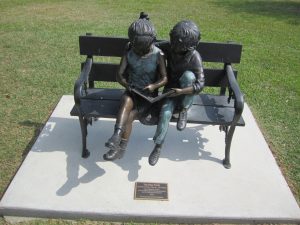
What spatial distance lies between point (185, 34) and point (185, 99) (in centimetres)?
65

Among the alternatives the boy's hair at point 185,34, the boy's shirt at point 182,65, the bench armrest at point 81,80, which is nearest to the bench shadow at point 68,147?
the bench armrest at point 81,80

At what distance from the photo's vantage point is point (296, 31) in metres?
10.8

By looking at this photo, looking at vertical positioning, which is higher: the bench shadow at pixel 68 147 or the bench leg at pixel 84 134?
the bench leg at pixel 84 134

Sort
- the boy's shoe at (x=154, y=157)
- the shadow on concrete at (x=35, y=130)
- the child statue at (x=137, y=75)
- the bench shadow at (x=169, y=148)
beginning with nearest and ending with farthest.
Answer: the child statue at (x=137, y=75), the boy's shoe at (x=154, y=157), the bench shadow at (x=169, y=148), the shadow on concrete at (x=35, y=130)

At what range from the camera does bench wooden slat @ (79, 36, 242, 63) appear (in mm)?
4453

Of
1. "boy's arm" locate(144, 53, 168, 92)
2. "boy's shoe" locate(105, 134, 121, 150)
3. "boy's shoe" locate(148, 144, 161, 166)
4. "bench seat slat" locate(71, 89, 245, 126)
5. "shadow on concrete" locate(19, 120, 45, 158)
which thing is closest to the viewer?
"boy's shoe" locate(105, 134, 121, 150)

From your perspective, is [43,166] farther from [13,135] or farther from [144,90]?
[144,90]

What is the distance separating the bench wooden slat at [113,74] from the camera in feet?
15.2

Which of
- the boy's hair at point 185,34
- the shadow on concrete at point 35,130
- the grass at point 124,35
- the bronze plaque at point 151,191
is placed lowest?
the grass at point 124,35

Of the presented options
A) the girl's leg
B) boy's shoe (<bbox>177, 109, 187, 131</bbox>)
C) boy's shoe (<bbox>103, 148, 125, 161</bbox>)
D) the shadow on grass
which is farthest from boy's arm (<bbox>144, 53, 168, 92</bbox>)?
the shadow on grass

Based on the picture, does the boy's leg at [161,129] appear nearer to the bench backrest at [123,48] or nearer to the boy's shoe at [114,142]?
the boy's shoe at [114,142]

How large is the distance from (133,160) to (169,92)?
3.02 feet

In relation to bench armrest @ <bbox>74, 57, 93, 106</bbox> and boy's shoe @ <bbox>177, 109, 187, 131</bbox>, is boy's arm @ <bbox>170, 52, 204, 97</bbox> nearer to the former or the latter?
boy's shoe @ <bbox>177, 109, 187, 131</bbox>

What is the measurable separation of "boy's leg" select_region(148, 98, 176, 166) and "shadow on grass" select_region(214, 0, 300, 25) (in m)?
9.18
